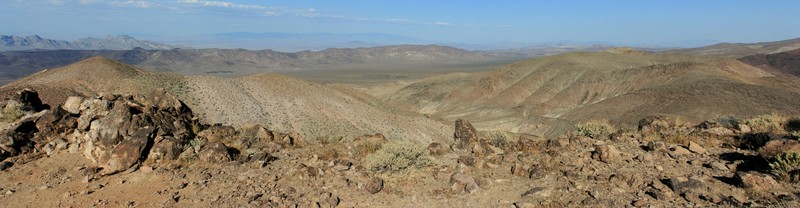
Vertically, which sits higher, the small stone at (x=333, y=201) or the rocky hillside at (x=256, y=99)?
the small stone at (x=333, y=201)

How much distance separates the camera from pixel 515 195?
23.1 ft

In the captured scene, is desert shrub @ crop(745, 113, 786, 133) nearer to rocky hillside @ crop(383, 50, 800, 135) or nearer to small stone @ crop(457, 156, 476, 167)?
small stone @ crop(457, 156, 476, 167)

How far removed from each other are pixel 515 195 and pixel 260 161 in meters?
4.45

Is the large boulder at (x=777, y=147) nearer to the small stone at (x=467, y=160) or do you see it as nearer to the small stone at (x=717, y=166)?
the small stone at (x=717, y=166)

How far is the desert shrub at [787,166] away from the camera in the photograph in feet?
21.7

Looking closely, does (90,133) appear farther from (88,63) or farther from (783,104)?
(783,104)

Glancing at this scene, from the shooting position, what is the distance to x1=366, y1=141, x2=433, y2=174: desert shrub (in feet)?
26.1

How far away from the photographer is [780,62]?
107688mm

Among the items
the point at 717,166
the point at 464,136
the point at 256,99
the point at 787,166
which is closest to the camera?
the point at 787,166

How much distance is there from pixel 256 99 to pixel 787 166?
26.9 metres

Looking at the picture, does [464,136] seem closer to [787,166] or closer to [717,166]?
[717,166]

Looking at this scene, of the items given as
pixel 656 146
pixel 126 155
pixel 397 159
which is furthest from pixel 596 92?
pixel 126 155

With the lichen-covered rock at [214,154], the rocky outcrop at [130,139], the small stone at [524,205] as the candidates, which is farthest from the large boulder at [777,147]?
the lichen-covered rock at [214,154]

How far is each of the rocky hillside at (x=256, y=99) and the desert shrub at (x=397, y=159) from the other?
14.9m
